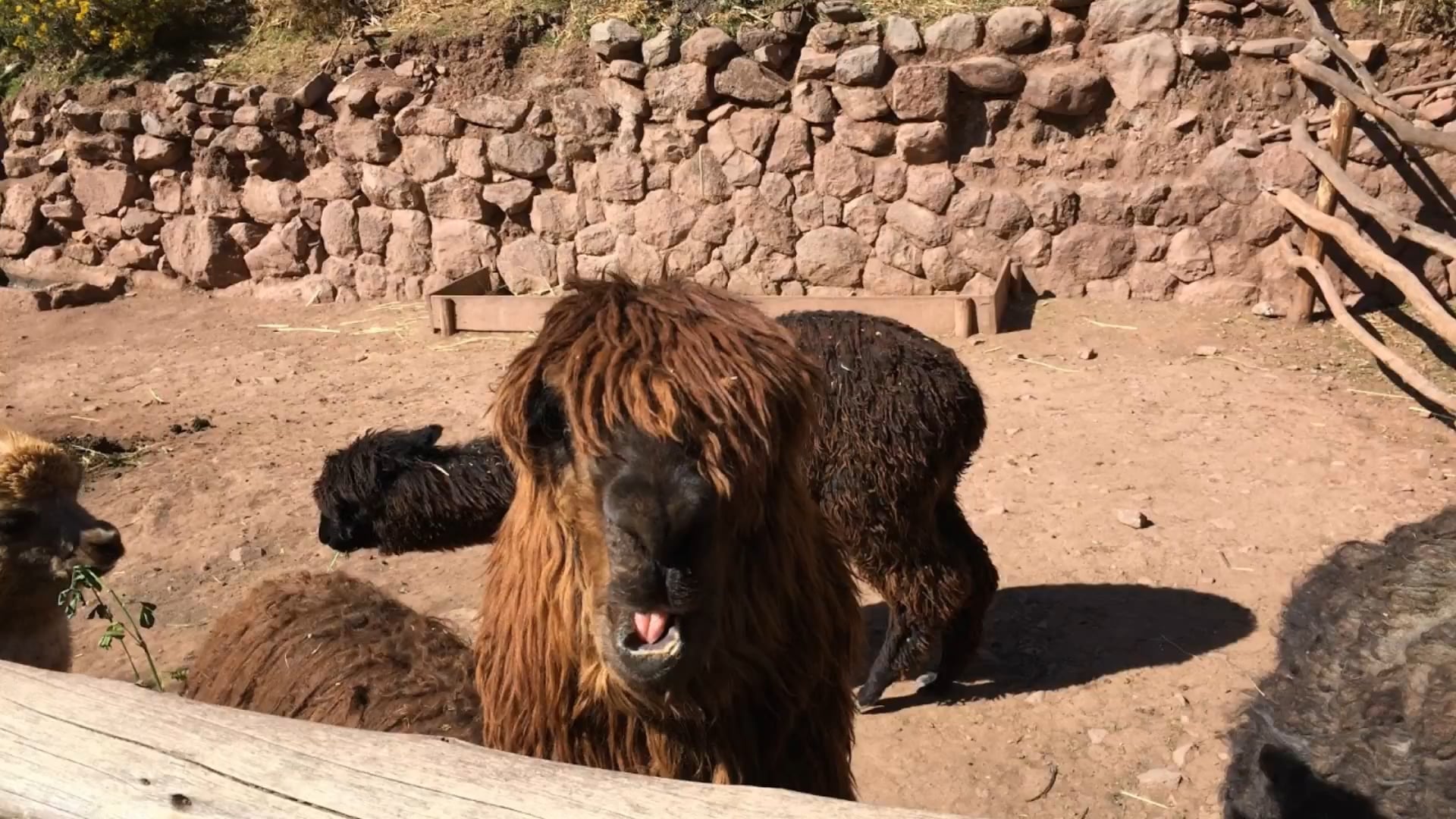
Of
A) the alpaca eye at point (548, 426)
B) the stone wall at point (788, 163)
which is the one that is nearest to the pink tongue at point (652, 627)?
the alpaca eye at point (548, 426)

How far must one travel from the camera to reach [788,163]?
9.23m

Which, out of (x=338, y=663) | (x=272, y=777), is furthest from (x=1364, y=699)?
(x=338, y=663)

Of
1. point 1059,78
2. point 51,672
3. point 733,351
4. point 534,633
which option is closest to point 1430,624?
point 733,351

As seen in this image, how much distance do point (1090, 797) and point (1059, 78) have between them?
6.05m

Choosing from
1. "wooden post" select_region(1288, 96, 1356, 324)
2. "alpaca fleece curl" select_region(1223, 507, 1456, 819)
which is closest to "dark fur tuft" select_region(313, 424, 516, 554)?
"alpaca fleece curl" select_region(1223, 507, 1456, 819)

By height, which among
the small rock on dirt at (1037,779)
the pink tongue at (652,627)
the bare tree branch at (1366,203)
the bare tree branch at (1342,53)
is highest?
the bare tree branch at (1342,53)

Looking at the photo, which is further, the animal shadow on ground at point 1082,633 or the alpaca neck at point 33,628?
the animal shadow on ground at point 1082,633

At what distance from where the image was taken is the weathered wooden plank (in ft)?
5.06

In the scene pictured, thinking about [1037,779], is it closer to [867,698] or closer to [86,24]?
[867,698]

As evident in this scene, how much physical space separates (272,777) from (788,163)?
8.08 meters

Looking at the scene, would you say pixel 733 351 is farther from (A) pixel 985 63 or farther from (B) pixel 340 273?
(B) pixel 340 273

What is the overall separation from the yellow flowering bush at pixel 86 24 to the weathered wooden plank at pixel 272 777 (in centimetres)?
1170

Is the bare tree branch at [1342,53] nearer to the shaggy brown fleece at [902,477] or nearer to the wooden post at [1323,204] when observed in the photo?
the wooden post at [1323,204]

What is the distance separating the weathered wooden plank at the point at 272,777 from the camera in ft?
5.06
